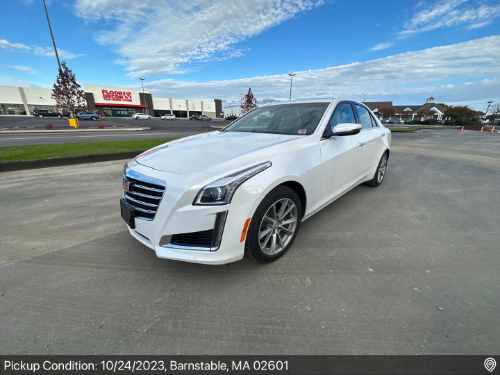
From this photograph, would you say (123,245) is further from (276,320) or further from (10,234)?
(276,320)

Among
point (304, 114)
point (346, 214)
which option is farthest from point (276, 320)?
point (304, 114)

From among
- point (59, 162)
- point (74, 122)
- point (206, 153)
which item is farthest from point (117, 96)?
point (206, 153)

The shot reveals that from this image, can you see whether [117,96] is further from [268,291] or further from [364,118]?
[268,291]

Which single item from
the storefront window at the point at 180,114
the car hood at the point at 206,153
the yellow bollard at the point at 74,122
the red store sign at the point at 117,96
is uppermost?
the red store sign at the point at 117,96

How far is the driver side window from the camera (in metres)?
3.00

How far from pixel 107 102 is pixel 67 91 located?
149 feet

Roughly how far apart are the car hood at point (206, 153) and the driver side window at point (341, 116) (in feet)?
2.27

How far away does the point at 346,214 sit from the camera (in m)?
3.49

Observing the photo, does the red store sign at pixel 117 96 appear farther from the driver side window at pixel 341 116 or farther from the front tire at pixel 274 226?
the front tire at pixel 274 226

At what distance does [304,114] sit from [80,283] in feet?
10.1

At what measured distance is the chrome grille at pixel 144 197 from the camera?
1933 millimetres

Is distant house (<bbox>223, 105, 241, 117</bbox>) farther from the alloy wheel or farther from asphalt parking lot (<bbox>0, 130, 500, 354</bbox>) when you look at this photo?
the alloy wheel

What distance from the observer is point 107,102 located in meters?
60.4

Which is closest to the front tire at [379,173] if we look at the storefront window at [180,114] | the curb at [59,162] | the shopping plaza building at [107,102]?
the curb at [59,162]
